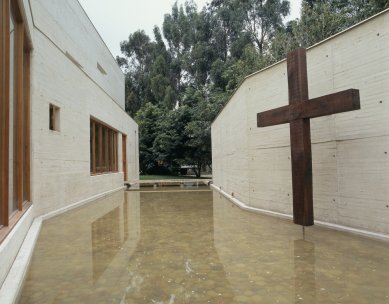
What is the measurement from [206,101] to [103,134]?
10994mm

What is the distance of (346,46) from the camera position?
475cm

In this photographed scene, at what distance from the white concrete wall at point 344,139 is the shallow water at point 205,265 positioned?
419mm

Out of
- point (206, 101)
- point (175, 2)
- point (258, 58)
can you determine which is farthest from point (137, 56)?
point (258, 58)

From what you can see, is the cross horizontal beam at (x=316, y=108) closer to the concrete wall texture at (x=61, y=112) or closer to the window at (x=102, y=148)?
the concrete wall texture at (x=61, y=112)

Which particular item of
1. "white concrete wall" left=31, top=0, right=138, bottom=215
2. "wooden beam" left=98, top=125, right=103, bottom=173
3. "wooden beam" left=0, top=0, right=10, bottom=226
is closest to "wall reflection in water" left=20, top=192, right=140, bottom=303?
"wooden beam" left=0, top=0, right=10, bottom=226

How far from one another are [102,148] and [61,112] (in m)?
4.51

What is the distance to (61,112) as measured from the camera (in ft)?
25.4

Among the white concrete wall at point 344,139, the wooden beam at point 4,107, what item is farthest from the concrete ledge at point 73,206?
the white concrete wall at point 344,139

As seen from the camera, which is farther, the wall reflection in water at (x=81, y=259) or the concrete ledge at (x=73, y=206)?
Result: the concrete ledge at (x=73, y=206)

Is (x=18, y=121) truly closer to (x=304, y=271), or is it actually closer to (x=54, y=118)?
(x=54, y=118)

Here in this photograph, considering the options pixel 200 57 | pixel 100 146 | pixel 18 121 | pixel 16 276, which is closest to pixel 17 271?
pixel 16 276

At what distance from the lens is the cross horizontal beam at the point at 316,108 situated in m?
3.81

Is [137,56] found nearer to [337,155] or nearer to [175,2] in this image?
[175,2]

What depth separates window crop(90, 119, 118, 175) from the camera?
35.4 feet
